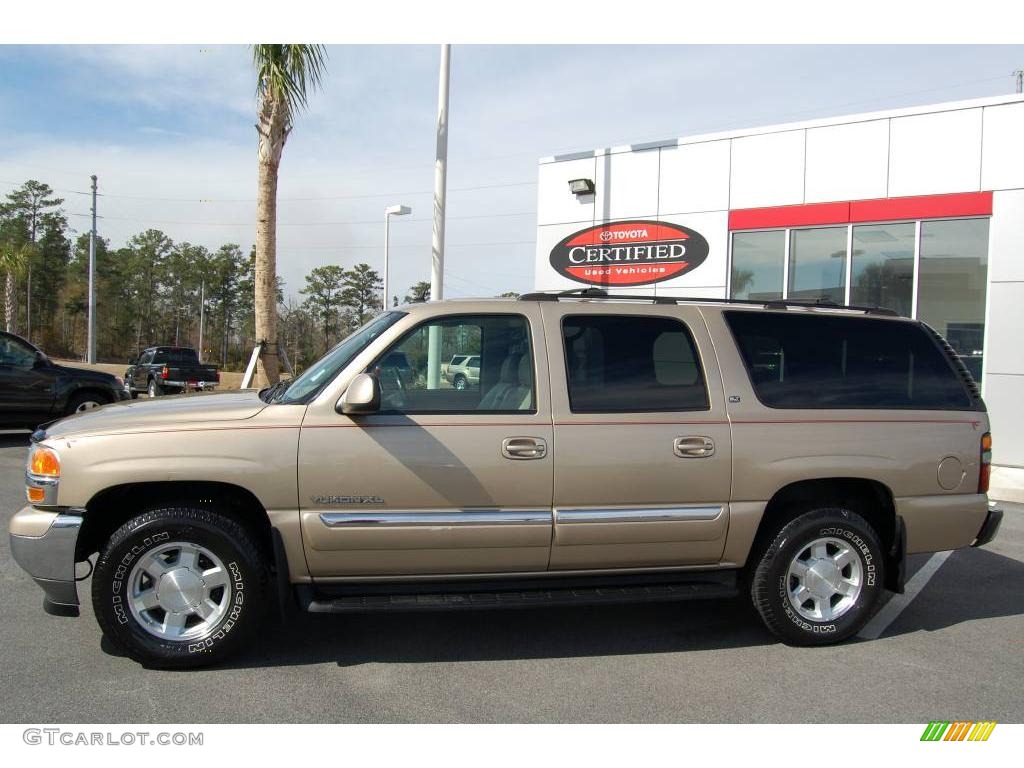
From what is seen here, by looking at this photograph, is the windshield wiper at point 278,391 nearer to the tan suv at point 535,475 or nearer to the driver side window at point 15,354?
the tan suv at point 535,475

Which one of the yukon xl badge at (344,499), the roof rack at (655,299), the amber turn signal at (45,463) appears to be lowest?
the yukon xl badge at (344,499)

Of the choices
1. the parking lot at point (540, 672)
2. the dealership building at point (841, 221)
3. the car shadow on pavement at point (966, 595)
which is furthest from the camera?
the dealership building at point (841, 221)

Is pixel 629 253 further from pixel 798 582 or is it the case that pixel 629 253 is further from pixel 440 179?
pixel 798 582

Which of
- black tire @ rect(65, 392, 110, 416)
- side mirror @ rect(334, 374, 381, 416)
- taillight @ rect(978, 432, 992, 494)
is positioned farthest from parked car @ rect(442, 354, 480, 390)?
black tire @ rect(65, 392, 110, 416)

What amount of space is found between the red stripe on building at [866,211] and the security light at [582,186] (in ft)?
8.69

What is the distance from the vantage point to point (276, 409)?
4.05m

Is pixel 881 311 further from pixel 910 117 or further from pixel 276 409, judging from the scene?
pixel 910 117

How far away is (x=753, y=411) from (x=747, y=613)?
61.0 inches

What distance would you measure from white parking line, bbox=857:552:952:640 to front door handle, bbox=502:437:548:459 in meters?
2.34

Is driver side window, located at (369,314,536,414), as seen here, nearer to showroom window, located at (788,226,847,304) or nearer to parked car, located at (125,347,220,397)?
showroom window, located at (788,226,847,304)

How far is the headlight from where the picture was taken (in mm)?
3918

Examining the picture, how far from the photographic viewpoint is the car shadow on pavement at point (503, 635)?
14.0 feet

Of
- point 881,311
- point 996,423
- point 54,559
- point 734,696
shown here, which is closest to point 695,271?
point 996,423

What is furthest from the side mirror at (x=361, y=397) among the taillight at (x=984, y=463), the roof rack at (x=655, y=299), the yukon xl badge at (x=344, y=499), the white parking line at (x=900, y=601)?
the taillight at (x=984, y=463)
